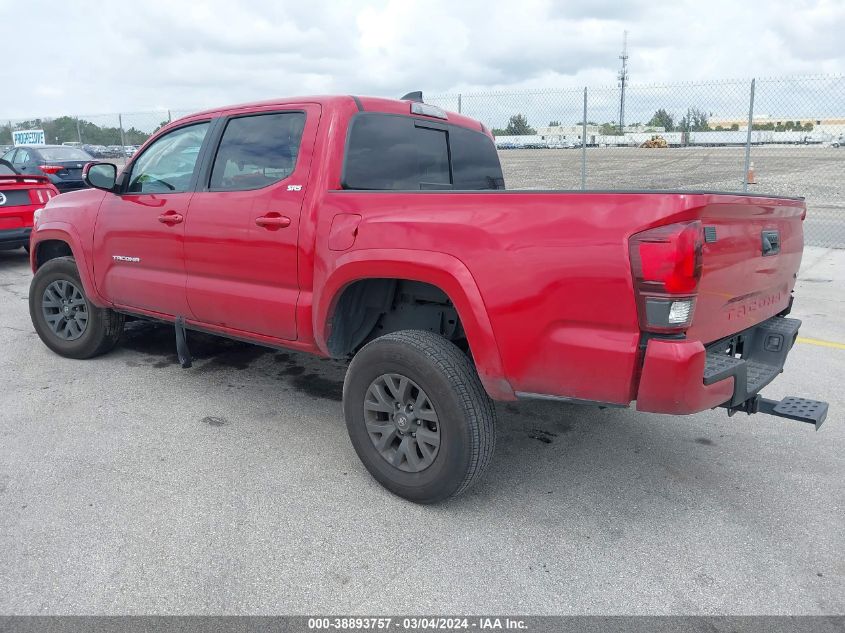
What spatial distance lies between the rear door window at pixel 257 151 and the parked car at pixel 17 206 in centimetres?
637

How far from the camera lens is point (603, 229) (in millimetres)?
2451

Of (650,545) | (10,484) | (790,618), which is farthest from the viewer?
(10,484)

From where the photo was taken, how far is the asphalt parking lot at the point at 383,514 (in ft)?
8.27

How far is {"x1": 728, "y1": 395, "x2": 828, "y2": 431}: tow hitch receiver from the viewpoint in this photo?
9.57 feet

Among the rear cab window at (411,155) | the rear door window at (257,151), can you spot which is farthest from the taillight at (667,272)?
the rear door window at (257,151)

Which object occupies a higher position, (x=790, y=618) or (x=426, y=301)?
A: (x=426, y=301)

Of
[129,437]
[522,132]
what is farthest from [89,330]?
[522,132]

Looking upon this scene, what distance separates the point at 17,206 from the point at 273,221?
23.4 feet

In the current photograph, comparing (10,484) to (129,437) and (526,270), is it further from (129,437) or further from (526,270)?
(526,270)

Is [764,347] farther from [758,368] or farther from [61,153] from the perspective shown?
[61,153]

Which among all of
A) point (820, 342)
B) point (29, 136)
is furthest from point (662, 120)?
point (29, 136)

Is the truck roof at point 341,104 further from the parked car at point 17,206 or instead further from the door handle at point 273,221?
the parked car at point 17,206

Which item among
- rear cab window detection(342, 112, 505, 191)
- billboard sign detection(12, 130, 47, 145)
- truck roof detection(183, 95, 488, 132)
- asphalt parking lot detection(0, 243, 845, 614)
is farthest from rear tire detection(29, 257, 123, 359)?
billboard sign detection(12, 130, 47, 145)

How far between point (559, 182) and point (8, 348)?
1561cm
